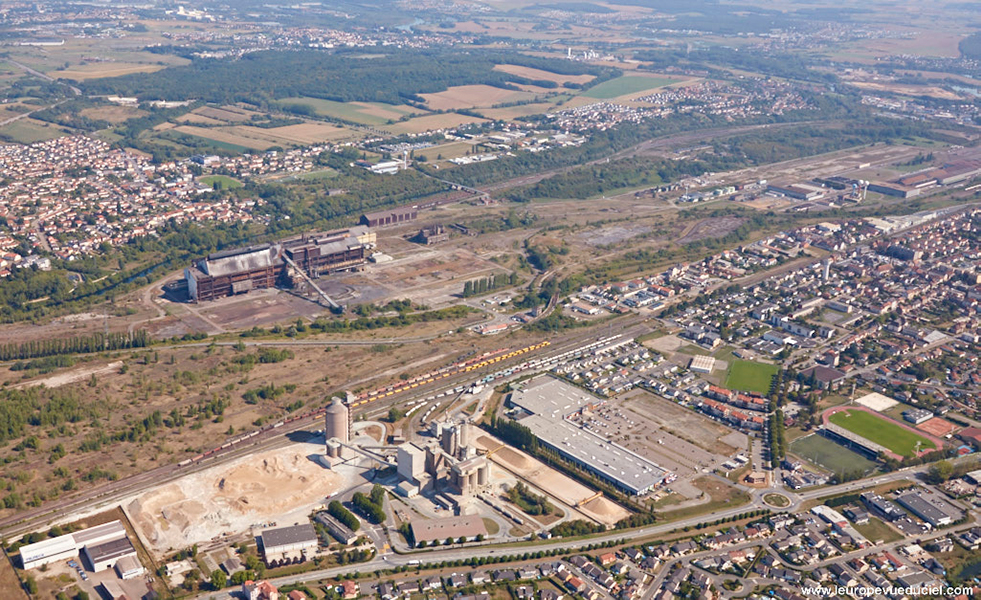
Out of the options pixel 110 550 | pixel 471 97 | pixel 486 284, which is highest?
pixel 471 97

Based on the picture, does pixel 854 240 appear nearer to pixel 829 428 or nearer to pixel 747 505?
pixel 829 428

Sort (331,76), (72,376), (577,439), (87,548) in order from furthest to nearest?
(331,76), (72,376), (577,439), (87,548)

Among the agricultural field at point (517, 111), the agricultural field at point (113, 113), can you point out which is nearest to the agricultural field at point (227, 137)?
the agricultural field at point (113, 113)

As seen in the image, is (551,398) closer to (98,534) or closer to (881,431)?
(881,431)

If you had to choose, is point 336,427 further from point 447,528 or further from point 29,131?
point 29,131

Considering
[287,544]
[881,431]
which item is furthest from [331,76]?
[287,544]

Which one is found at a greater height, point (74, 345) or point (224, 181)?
point (224, 181)

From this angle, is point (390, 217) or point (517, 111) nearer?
point (390, 217)

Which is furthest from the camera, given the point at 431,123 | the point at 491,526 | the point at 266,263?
the point at 431,123
